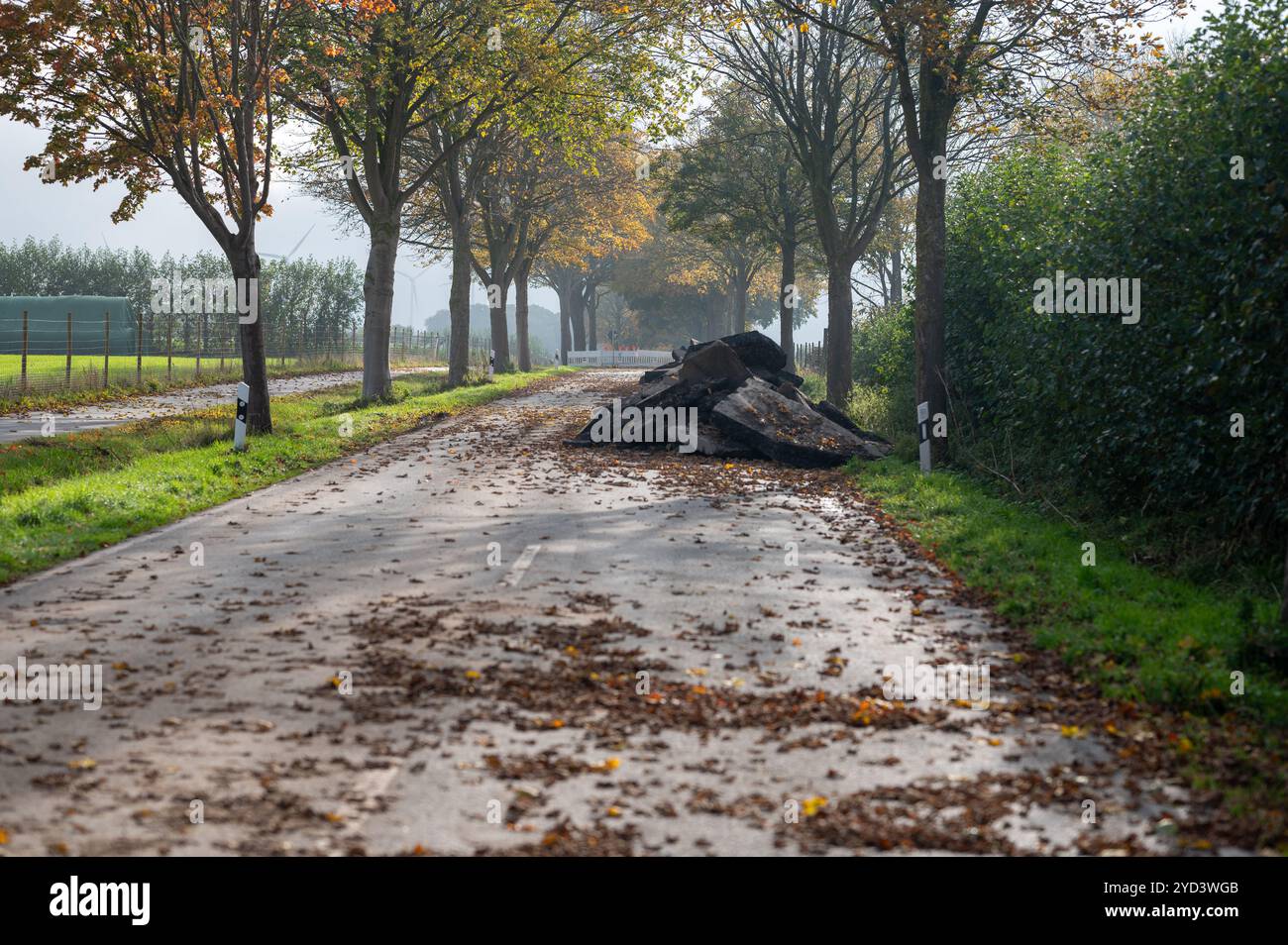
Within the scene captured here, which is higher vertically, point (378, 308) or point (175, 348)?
point (175, 348)

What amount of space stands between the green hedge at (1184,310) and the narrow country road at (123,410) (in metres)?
16.3

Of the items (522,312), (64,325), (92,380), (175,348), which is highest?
(522,312)

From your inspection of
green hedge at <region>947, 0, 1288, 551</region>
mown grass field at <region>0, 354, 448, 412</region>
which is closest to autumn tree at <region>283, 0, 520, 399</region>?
mown grass field at <region>0, 354, 448, 412</region>

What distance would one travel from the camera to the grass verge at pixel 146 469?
1192 cm

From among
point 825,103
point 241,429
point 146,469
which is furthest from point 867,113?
point 146,469

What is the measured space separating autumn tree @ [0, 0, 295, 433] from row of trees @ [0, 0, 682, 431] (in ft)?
0.12

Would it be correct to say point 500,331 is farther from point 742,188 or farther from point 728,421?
point 728,421

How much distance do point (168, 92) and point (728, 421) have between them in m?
11.1

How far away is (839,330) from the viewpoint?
103ft

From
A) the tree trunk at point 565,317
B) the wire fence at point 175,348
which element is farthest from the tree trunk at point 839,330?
the tree trunk at point 565,317

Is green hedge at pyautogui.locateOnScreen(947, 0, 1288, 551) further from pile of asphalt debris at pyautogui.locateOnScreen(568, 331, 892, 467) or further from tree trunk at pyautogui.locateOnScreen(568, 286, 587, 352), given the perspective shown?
tree trunk at pyautogui.locateOnScreen(568, 286, 587, 352)

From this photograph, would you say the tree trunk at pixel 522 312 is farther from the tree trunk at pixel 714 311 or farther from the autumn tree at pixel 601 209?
the tree trunk at pixel 714 311
